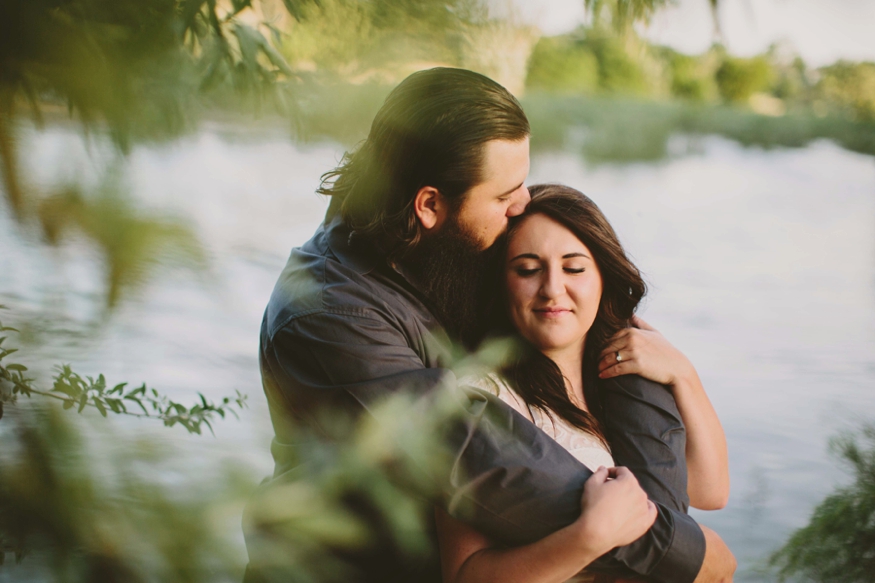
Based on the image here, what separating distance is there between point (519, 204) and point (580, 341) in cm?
44

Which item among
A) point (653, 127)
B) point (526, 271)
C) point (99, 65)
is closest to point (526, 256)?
point (526, 271)

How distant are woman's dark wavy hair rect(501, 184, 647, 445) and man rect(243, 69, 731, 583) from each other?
118 mm

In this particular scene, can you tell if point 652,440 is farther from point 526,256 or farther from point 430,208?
point 430,208

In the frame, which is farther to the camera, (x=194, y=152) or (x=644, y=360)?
(x=644, y=360)

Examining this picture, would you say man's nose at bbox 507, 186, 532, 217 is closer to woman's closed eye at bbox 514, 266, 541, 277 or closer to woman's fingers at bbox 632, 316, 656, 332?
woman's closed eye at bbox 514, 266, 541, 277

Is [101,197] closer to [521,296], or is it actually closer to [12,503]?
[12,503]

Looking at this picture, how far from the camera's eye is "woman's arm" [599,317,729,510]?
2051mm

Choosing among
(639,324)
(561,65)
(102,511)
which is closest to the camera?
(102,511)

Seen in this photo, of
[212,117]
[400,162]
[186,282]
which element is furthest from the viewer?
[400,162]

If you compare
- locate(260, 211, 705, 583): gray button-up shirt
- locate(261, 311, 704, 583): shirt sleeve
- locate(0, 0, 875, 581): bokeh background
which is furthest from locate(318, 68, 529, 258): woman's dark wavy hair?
locate(0, 0, 875, 581): bokeh background

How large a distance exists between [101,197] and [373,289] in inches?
48.0

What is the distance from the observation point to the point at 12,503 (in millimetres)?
688

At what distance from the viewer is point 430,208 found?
2.17 metres

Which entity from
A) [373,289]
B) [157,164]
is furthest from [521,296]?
[157,164]
